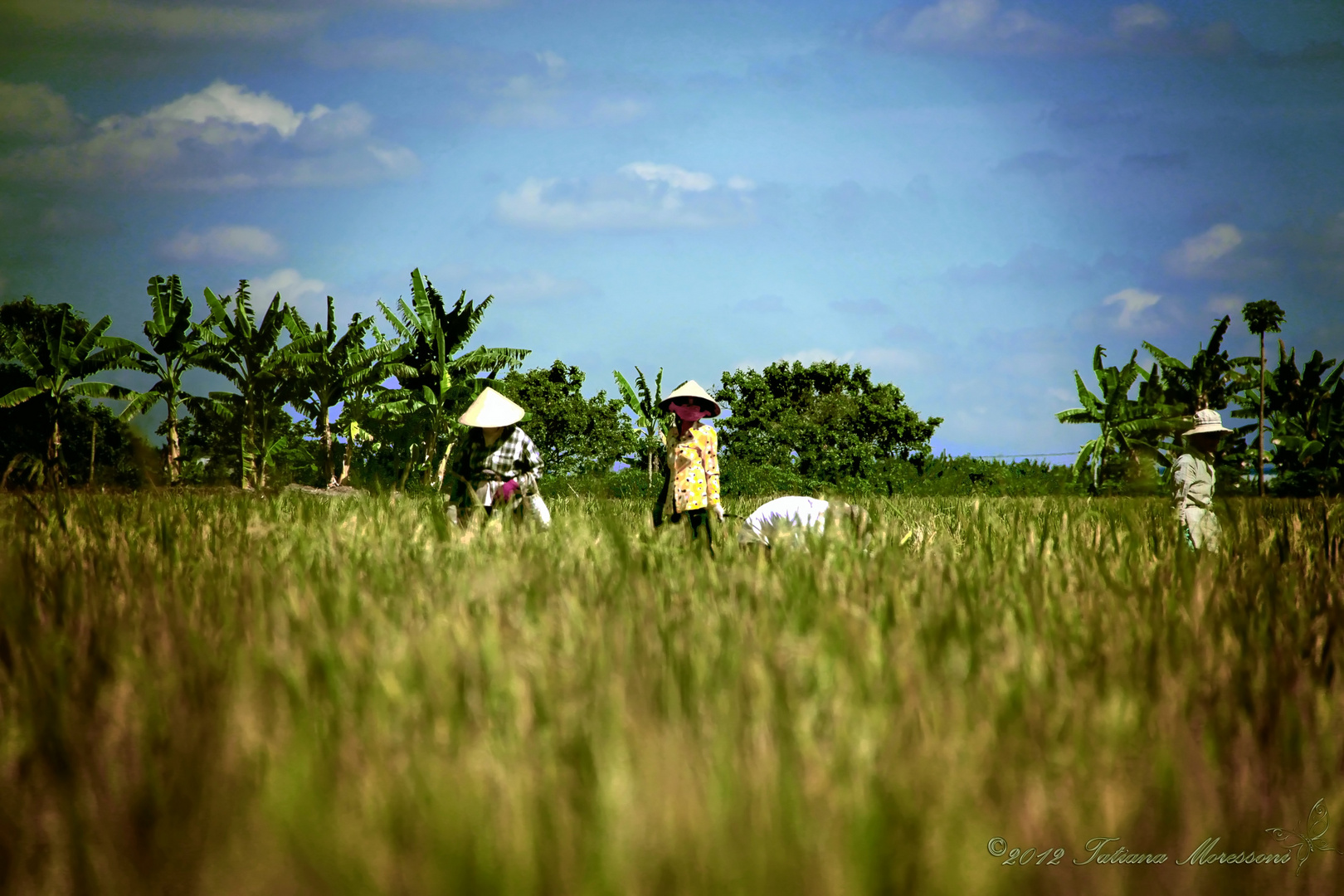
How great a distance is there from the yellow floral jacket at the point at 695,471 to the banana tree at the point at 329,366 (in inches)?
625

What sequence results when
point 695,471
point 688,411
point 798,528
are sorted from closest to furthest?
1. point 798,528
2. point 695,471
3. point 688,411

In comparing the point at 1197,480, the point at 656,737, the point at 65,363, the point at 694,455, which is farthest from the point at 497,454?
the point at 65,363

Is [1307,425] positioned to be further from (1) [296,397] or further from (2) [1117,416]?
(1) [296,397]

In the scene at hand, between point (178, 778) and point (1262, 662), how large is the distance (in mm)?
1848

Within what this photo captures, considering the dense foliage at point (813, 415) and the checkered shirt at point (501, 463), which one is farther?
the dense foliage at point (813, 415)

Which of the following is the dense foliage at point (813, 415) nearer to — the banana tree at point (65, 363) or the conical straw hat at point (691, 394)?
the banana tree at point (65, 363)

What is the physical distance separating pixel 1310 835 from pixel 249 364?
75.0ft

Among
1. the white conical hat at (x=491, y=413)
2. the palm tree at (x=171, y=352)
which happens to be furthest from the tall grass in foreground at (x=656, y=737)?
the palm tree at (x=171, y=352)

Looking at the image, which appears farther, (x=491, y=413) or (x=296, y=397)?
(x=296, y=397)

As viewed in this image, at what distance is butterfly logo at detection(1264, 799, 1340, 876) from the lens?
108 centimetres

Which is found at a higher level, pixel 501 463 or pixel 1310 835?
pixel 501 463

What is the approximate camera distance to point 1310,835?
111 cm

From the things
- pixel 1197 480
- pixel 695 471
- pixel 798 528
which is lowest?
pixel 798 528

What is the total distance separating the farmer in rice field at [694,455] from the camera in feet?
20.1
